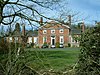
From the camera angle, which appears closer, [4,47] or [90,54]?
[90,54]

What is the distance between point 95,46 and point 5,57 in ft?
9.37

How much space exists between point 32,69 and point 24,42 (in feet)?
2.71

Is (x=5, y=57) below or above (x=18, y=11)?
below

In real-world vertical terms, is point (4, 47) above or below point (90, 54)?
above

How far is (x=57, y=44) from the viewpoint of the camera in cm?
6875

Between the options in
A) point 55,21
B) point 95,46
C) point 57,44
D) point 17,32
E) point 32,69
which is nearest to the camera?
point 95,46

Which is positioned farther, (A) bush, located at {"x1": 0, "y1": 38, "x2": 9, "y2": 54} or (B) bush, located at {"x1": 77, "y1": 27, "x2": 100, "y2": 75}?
(A) bush, located at {"x1": 0, "y1": 38, "x2": 9, "y2": 54}

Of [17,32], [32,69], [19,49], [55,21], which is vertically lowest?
[32,69]

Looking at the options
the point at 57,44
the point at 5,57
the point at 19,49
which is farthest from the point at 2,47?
the point at 57,44

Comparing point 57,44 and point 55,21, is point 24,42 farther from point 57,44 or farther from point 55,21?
point 57,44

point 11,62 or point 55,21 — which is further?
point 55,21

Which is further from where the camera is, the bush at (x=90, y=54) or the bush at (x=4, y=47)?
the bush at (x=4, y=47)

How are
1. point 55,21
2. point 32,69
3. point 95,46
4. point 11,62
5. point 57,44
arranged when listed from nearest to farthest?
point 95,46 → point 11,62 → point 32,69 → point 55,21 → point 57,44

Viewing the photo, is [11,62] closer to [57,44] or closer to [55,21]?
[55,21]
